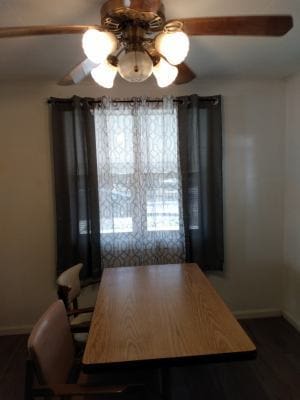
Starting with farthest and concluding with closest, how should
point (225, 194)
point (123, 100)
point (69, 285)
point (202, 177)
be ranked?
point (225, 194) → point (202, 177) → point (123, 100) → point (69, 285)

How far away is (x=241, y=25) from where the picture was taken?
1231 mm

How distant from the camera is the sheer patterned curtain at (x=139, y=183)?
2.77 m

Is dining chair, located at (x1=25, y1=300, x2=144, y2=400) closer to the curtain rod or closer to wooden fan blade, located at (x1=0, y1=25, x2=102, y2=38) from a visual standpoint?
wooden fan blade, located at (x1=0, y1=25, x2=102, y2=38)

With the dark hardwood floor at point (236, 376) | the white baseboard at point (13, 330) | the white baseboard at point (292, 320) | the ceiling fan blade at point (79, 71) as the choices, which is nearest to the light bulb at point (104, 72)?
the ceiling fan blade at point (79, 71)

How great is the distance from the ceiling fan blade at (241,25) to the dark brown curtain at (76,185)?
158 cm

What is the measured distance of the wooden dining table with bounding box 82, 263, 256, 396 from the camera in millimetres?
1232

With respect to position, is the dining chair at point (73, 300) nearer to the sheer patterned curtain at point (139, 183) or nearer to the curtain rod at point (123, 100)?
the sheer patterned curtain at point (139, 183)

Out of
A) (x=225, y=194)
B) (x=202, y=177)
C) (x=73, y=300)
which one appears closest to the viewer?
(x=73, y=300)

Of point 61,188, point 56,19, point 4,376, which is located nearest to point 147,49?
point 56,19

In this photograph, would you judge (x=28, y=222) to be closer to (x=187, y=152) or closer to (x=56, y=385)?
(x=187, y=152)

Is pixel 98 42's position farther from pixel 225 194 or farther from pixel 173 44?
pixel 225 194

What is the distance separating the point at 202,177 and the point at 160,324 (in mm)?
1642

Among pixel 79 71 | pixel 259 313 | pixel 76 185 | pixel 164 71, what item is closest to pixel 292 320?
pixel 259 313

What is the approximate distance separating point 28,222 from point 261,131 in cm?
230
